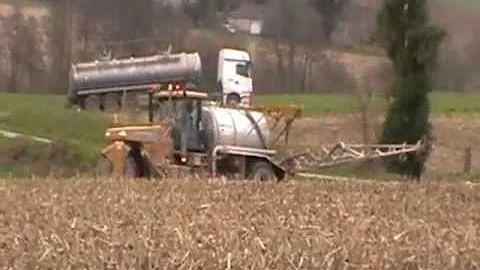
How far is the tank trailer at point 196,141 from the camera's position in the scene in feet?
81.3

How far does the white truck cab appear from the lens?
146 feet

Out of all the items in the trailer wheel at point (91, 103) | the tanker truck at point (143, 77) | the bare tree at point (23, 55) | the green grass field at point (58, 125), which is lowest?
the green grass field at point (58, 125)

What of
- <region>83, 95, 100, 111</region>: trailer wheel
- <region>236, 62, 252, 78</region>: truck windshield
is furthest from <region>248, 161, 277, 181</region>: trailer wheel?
<region>236, 62, 252, 78</region>: truck windshield

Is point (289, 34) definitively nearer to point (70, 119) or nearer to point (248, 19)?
point (248, 19)

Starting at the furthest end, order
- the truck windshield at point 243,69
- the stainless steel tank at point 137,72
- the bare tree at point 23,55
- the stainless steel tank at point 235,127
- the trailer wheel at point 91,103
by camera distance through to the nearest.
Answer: the bare tree at point 23,55 < the truck windshield at point 243,69 < the trailer wheel at point 91,103 < the stainless steel tank at point 137,72 < the stainless steel tank at point 235,127

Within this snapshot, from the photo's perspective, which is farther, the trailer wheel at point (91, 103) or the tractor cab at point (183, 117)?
the trailer wheel at point (91, 103)

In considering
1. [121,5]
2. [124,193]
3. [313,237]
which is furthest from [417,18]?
[121,5]

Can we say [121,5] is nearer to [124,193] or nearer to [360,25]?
[360,25]

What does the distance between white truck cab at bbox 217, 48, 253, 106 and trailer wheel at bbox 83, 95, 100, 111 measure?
405 centimetres

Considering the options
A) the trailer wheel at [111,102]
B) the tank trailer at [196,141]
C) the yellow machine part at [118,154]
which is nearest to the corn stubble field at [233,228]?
the yellow machine part at [118,154]

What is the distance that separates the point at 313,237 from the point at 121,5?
51.0 metres

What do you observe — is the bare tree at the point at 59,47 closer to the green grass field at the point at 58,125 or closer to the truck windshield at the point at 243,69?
the green grass field at the point at 58,125

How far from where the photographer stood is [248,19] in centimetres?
6794

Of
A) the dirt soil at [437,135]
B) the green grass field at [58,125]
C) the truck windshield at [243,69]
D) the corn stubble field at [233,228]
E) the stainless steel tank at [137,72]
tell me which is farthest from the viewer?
the truck windshield at [243,69]
